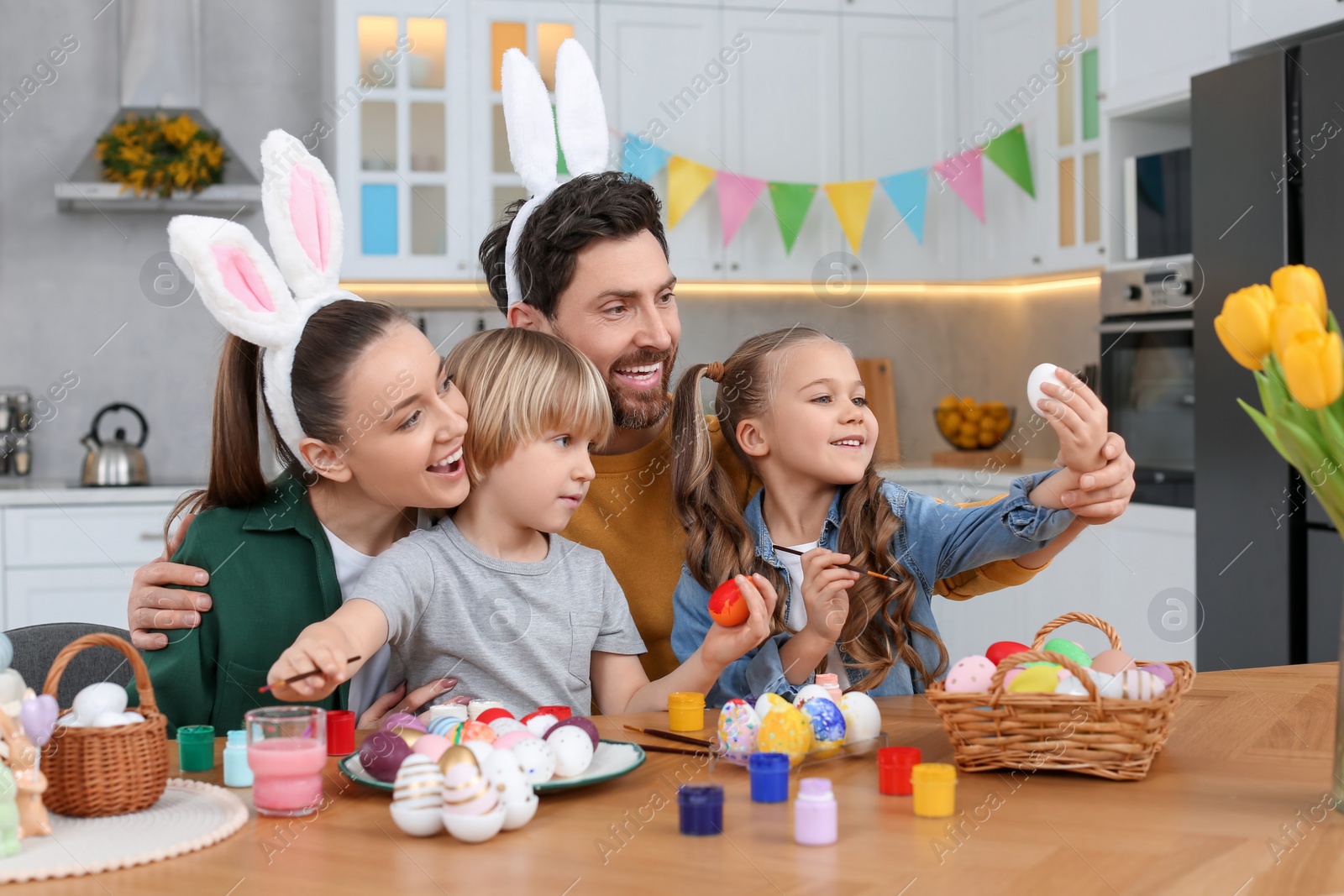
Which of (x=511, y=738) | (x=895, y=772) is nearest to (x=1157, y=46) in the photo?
(x=895, y=772)

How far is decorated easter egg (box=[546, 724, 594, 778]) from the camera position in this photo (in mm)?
1078

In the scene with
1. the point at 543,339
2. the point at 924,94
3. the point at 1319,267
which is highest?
the point at 924,94

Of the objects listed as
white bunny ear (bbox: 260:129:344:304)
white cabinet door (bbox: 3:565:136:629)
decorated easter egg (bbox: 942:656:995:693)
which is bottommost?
white cabinet door (bbox: 3:565:136:629)

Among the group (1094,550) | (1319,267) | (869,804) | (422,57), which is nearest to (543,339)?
(869,804)

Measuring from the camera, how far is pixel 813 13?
4.38 metres

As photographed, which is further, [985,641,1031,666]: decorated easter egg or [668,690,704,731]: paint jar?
[668,690,704,731]: paint jar

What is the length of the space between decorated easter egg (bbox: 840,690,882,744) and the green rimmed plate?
0.19 meters

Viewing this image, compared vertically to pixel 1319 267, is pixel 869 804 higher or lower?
lower

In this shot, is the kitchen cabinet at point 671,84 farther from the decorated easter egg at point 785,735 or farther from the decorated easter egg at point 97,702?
the decorated easter egg at point 97,702

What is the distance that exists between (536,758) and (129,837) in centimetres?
31

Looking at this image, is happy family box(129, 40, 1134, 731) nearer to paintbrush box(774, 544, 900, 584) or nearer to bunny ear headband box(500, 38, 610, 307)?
paintbrush box(774, 544, 900, 584)

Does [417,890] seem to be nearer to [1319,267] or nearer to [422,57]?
[1319,267]

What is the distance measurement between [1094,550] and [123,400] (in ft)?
10.6

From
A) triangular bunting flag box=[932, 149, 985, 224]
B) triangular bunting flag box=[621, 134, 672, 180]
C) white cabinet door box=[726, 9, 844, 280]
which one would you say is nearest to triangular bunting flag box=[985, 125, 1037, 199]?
triangular bunting flag box=[932, 149, 985, 224]
